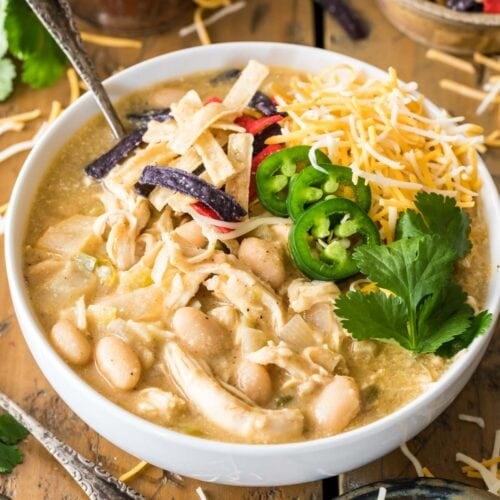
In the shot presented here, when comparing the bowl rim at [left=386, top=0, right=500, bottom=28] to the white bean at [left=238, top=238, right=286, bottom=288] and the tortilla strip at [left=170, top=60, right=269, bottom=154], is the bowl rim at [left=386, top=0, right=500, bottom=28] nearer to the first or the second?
the tortilla strip at [left=170, top=60, right=269, bottom=154]

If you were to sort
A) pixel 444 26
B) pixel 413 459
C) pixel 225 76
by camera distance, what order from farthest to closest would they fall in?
pixel 444 26
pixel 225 76
pixel 413 459

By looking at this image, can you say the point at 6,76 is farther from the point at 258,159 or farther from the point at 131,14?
the point at 258,159

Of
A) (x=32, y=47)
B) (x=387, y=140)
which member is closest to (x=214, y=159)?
(x=387, y=140)

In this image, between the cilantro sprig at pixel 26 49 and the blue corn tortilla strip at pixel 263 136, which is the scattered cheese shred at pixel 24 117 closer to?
the cilantro sprig at pixel 26 49

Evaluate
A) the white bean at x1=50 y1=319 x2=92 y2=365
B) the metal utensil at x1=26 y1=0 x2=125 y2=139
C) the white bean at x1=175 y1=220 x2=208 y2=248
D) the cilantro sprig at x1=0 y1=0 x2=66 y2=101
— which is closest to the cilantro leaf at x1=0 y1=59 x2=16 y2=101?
the cilantro sprig at x1=0 y1=0 x2=66 y2=101

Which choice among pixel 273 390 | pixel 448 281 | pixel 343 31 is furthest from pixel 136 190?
pixel 343 31

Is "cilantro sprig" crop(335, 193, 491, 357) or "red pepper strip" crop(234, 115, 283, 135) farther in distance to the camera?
"red pepper strip" crop(234, 115, 283, 135)
